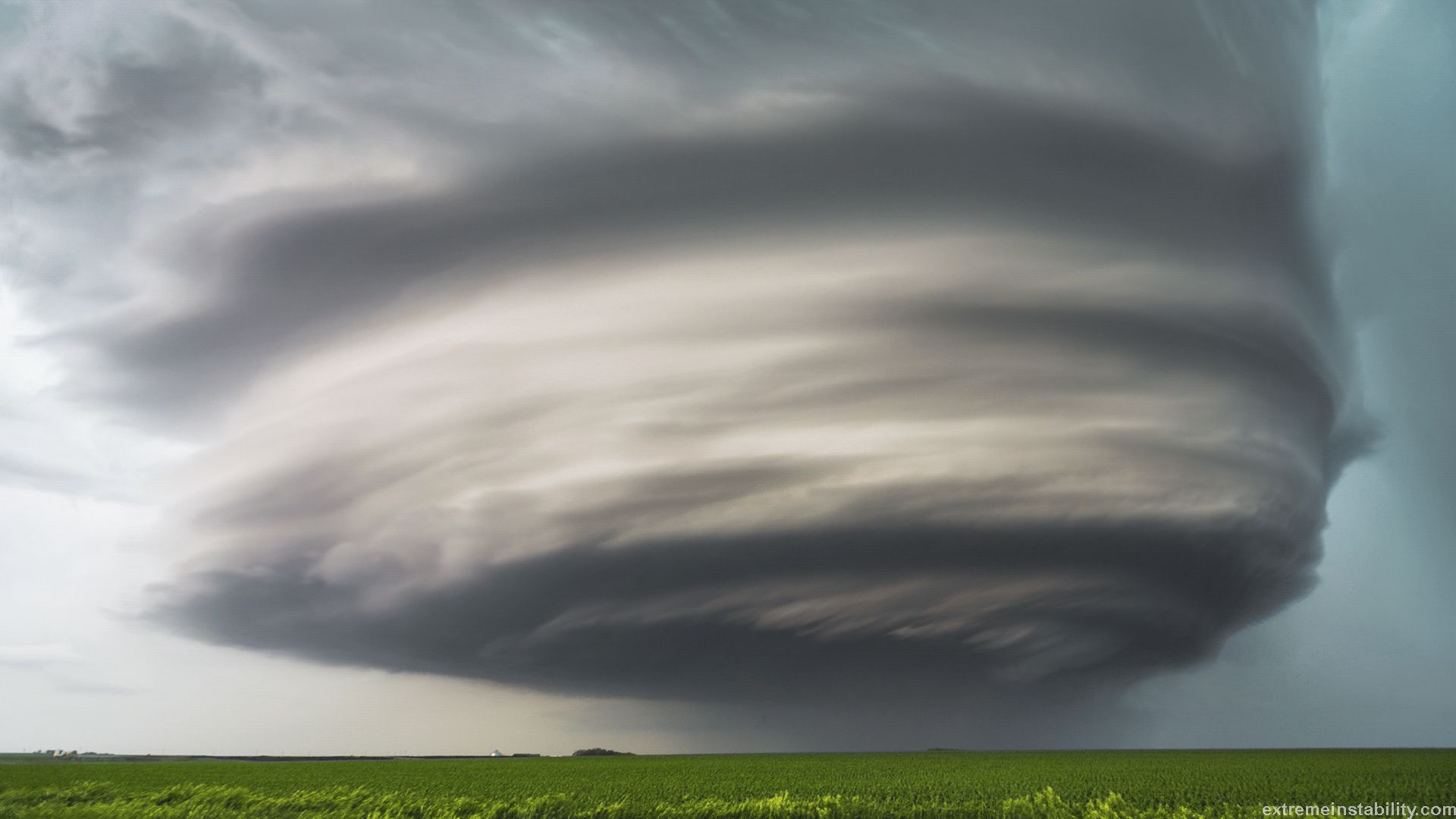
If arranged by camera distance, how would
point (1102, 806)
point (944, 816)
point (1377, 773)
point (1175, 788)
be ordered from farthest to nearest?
1. point (1377, 773)
2. point (1175, 788)
3. point (944, 816)
4. point (1102, 806)

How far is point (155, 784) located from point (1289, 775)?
3720 inches

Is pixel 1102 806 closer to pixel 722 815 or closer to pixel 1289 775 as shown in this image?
pixel 722 815

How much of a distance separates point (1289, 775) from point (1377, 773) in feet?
23.3

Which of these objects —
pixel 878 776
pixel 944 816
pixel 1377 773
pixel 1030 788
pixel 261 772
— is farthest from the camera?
pixel 261 772

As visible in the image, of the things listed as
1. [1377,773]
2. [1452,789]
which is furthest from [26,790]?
[1377,773]

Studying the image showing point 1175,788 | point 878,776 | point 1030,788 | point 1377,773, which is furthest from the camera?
point 878,776

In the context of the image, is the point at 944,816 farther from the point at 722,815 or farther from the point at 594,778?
the point at 594,778

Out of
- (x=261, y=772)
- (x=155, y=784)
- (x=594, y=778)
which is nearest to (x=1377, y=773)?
(x=594, y=778)

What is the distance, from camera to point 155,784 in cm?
7225

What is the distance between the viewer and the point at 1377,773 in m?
76.5

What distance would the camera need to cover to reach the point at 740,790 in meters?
71.1

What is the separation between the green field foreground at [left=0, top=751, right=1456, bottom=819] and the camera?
1796 inches

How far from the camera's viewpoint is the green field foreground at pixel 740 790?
45625 millimetres

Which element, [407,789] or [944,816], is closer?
[944,816]
